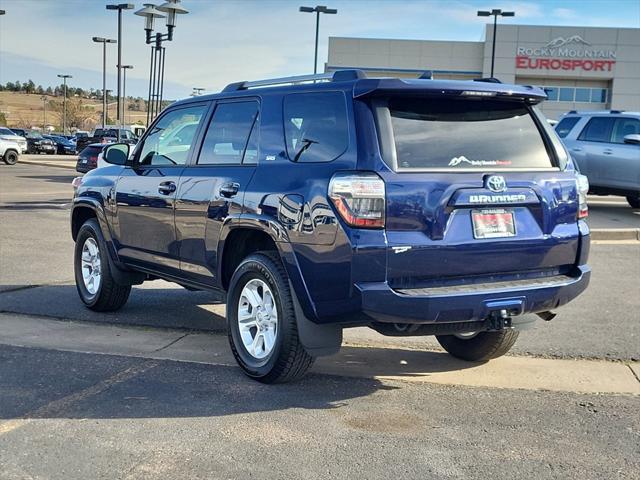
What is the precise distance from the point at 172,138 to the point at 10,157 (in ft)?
105

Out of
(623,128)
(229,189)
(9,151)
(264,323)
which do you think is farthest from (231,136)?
(9,151)

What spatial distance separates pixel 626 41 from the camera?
53719 mm

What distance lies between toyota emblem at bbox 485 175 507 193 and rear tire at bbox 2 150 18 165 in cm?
3418

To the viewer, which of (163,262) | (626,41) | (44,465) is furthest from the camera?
(626,41)

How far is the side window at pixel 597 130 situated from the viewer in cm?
1441

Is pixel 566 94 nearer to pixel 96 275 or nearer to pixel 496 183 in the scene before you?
pixel 96 275

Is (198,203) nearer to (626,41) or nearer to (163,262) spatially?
(163,262)

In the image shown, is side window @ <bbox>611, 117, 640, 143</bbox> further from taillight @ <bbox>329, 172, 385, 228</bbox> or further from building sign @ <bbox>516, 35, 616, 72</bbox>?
building sign @ <bbox>516, 35, 616, 72</bbox>

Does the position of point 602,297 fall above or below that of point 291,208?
below

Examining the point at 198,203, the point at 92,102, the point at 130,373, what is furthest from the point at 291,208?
the point at 92,102

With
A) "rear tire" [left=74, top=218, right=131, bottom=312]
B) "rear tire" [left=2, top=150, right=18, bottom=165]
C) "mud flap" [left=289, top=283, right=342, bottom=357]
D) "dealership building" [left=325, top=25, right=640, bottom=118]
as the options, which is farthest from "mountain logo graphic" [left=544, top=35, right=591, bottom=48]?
"mud flap" [left=289, top=283, right=342, bottom=357]

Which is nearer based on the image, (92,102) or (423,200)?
(423,200)

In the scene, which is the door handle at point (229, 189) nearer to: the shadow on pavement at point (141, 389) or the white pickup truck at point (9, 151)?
the shadow on pavement at point (141, 389)

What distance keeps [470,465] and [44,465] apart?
214cm
